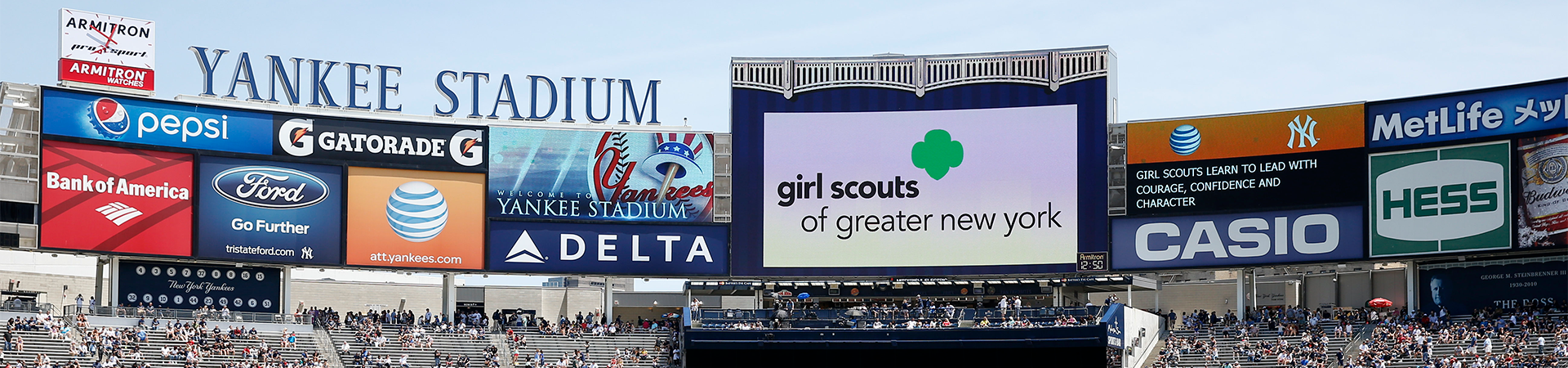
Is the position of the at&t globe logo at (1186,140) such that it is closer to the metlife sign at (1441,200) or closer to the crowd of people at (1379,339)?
the crowd of people at (1379,339)

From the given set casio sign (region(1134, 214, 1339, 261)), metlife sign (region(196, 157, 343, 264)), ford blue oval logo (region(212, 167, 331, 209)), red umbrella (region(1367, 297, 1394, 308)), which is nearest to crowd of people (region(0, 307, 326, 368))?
metlife sign (region(196, 157, 343, 264))

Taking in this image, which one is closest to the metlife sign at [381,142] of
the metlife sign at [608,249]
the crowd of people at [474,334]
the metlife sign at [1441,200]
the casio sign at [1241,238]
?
the metlife sign at [608,249]

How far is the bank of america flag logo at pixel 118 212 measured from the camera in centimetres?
6256

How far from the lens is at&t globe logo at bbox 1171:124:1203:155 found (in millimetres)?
67938

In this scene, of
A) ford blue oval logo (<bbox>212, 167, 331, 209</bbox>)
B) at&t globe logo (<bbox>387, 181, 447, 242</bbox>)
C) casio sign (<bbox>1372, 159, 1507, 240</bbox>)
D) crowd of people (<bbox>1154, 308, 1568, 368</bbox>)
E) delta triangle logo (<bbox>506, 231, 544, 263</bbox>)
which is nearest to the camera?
crowd of people (<bbox>1154, 308, 1568, 368</bbox>)

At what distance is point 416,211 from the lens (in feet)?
224

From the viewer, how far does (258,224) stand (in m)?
65.4

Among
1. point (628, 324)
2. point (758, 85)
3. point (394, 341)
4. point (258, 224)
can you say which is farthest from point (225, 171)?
point (758, 85)

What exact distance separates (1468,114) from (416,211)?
38.0 meters

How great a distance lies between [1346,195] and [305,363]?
121 ft

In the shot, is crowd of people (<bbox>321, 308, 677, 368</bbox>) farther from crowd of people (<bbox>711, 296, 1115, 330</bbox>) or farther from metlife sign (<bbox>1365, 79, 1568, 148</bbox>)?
metlife sign (<bbox>1365, 79, 1568, 148</bbox>)

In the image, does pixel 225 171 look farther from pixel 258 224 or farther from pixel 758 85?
pixel 758 85

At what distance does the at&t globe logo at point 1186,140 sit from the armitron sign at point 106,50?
37377mm

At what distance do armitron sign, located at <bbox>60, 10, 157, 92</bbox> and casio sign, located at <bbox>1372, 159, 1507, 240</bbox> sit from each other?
1735 inches
